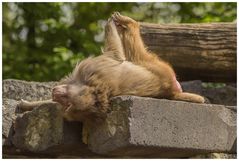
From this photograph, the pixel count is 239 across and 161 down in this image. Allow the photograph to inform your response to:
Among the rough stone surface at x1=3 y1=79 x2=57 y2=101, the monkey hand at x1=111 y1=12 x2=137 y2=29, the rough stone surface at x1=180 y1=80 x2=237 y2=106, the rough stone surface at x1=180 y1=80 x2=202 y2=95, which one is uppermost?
the monkey hand at x1=111 y1=12 x2=137 y2=29

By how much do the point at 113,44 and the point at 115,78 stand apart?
311mm

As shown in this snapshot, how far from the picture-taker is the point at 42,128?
160 inches

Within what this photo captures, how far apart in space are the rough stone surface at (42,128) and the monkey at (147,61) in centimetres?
52

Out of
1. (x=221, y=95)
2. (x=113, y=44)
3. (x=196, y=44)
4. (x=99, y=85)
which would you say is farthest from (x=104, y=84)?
(x=221, y=95)

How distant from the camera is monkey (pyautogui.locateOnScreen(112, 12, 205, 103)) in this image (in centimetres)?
405

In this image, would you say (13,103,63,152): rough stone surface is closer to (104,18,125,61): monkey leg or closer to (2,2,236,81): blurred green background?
(104,18,125,61): monkey leg

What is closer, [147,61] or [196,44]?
[147,61]

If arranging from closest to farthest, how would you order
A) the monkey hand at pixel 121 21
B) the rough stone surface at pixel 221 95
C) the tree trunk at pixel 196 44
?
the monkey hand at pixel 121 21, the tree trunk at pixel 196 44, the rough stone surface at pixel 221 95

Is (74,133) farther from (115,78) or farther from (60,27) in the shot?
(60,27)

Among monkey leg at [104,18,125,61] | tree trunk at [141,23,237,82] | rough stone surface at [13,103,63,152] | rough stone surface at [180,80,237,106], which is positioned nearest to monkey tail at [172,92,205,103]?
monkey leg at [104,18,125,61]

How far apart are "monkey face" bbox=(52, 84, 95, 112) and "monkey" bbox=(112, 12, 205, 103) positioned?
42 cm

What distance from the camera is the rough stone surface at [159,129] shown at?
383 centimetres

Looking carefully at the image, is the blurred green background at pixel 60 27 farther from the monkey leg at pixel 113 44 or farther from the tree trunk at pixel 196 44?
the monkey leg at pixel 113 44

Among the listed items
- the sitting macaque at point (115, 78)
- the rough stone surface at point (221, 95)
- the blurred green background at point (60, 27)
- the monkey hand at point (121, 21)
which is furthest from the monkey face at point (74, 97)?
the blurred green background at point (60, 27)
